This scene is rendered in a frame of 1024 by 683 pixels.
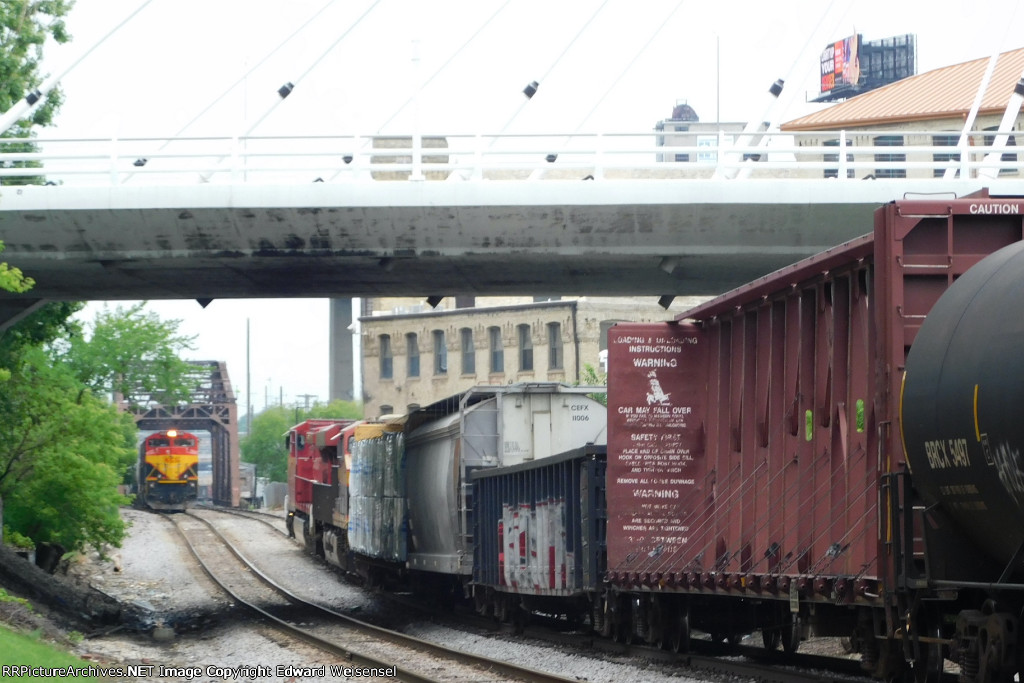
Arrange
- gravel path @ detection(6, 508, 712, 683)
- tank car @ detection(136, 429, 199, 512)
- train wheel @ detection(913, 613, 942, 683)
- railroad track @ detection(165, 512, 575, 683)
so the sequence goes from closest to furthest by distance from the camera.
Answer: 1. train wheel @ detection(913, 613, 942, 683)
2. railroad track @ detection(165, 512, 575, 683)
3. gravel path @ detection(6, 508, 712, 683)
4. tank car @ detection(136, 429, 199, 512)

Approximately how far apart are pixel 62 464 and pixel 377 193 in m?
12.1

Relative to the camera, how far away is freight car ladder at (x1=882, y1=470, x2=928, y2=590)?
9930mm

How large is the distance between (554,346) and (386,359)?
46.7 ft

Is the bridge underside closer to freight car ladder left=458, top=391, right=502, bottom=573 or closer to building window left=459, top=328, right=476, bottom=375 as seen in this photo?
freight car ladder left=458, top=391, right=502, bottom=573

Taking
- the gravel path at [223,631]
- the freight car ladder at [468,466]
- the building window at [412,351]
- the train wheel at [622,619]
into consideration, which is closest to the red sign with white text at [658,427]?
the gravel path at [223,631]

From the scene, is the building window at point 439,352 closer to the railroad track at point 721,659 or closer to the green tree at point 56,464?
the green tree at point 56,464

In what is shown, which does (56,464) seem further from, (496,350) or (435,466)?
(496,350)

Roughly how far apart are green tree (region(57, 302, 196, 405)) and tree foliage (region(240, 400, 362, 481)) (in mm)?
28354

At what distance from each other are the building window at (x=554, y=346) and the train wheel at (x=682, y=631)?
53187 mm

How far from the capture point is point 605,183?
79.5 ft

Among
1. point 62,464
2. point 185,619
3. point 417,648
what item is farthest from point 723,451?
point 62,464

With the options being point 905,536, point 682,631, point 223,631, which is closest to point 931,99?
point 223,631

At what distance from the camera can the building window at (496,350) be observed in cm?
7425

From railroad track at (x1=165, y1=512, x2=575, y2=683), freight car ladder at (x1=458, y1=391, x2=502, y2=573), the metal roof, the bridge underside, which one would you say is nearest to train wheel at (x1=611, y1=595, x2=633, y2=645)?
railroad track at (x1=165, y1=512, x2=575, y2=683)
